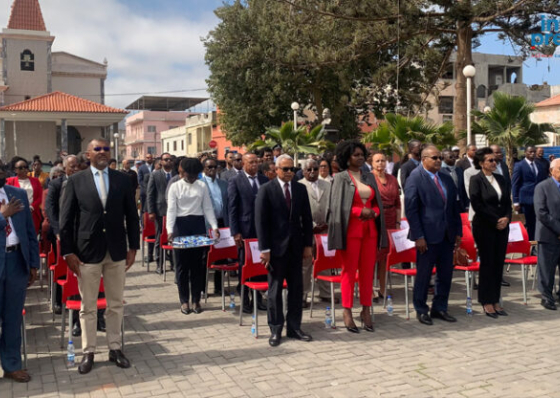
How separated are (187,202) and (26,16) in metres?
58.0

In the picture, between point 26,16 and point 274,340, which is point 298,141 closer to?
point 274,340

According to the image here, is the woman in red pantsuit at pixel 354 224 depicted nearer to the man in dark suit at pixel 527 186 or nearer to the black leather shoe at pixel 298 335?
the black leather shoe at pixel 298 335

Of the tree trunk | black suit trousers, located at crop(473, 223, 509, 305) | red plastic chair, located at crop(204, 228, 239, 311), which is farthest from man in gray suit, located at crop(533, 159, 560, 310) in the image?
the tree trunk

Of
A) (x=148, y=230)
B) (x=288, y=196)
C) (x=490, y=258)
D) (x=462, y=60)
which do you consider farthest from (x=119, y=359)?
(x=462, y=60)

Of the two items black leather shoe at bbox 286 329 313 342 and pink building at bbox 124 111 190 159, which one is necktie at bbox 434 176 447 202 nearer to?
black leather shoe at bbox 286 329 313 342

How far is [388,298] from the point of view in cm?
721

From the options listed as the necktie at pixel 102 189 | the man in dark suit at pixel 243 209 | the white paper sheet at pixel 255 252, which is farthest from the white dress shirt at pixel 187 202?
the necktie at pixel 102 189

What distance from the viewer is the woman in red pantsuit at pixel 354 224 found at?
250 inches

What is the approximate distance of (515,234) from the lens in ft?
25.5

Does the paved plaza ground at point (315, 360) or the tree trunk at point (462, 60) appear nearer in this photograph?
the paved plaza ground at point (315, 360)

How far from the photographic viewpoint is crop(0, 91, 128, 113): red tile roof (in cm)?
3997

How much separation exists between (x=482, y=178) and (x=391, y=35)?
33.4 ft

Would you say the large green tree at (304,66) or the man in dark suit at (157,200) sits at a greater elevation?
the large green tree at (304,66)

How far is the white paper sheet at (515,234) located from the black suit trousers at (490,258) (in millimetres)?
806
